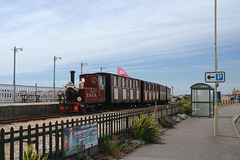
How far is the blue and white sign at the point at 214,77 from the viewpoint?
37.0ft

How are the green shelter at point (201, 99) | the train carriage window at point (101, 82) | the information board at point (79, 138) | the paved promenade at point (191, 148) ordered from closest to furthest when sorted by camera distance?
the information board at point (79, 138)
the paved promenade at point (191, 148)
the train carriage window at point (101, 82)
the green shelter at point (201, 99)

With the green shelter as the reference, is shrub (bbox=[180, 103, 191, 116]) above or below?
below

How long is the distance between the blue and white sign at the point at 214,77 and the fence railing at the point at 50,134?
11.0ft

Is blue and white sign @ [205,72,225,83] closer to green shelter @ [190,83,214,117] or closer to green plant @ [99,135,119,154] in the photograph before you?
green plant @ [99,135,119,154]

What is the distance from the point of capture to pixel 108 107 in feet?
71.5

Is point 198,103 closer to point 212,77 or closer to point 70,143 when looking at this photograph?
point 212,77

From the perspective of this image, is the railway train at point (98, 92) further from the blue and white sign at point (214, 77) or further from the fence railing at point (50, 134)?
the fence railing at point (50, 134)

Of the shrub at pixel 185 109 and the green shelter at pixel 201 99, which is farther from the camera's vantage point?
the shrub at pixel 185 109

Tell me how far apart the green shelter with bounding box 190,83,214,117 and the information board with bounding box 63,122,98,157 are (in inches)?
588

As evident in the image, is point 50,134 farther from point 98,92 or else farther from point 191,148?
point 98,92

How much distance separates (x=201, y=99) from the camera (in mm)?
20422

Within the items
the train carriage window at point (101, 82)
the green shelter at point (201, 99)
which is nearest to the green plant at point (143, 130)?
the train carriage window at point (101, 82)

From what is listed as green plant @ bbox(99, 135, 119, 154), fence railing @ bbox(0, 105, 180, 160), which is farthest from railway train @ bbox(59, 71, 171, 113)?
green plant @ bbox(99, 135, 119, 154)

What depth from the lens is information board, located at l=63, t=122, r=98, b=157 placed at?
19.6ft
